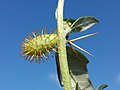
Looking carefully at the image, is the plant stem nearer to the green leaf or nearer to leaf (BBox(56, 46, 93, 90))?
the green leaf

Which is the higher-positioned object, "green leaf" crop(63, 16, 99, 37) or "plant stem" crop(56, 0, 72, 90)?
"green leaf" crop(63, 16, 99, 37)

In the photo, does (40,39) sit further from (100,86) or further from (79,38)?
(100,86)

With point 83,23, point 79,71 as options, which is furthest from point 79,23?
point 79,71

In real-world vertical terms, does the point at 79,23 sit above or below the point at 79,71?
above

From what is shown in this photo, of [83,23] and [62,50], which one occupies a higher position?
[83,23]

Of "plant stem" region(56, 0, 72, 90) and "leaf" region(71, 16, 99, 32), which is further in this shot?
"leaf" region(71, 16, 99, 32)

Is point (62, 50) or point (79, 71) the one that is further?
point (79, 71)

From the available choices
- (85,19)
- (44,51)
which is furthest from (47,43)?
(85,19)

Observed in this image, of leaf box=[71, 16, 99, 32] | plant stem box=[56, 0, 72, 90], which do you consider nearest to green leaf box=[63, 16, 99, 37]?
leaf box=[71, 16, 99, 32]

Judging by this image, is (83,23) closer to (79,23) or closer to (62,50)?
(79,23)
